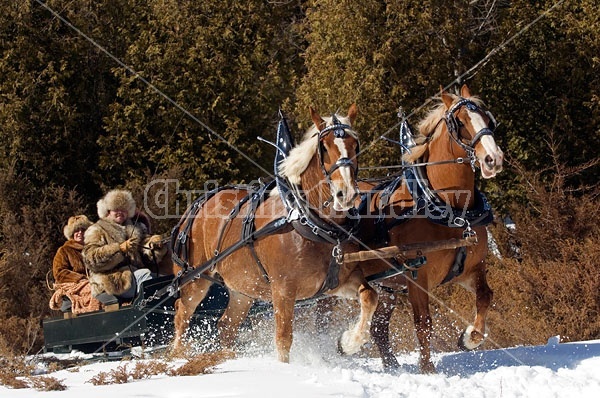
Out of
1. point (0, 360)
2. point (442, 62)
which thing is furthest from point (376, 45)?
point (0, 360)

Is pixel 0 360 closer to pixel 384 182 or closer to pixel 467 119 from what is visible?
pixel 384 182

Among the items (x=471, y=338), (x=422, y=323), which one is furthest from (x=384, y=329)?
(x=471, y=338)

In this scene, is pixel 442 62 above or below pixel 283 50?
below

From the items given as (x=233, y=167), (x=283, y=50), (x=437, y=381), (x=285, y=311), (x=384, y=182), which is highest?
(x=283, y=50)

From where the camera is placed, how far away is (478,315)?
8.15 metres

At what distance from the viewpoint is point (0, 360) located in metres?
8.03

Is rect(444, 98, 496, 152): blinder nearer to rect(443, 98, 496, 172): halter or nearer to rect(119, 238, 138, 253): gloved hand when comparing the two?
rect(443, 98, 496, 172): halter

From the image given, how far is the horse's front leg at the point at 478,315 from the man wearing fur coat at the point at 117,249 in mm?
3129

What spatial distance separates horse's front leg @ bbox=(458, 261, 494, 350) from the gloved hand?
128 inches

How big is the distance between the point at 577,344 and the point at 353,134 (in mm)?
2835

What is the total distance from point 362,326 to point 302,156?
1.38 m

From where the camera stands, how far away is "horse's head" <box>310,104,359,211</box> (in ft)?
23.2

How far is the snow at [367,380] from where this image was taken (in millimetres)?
6117

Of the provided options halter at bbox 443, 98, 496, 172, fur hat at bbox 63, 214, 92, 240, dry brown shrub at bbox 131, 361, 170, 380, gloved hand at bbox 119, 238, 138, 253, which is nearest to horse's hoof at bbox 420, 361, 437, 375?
halter at bbox 443, 98, 496, 172
